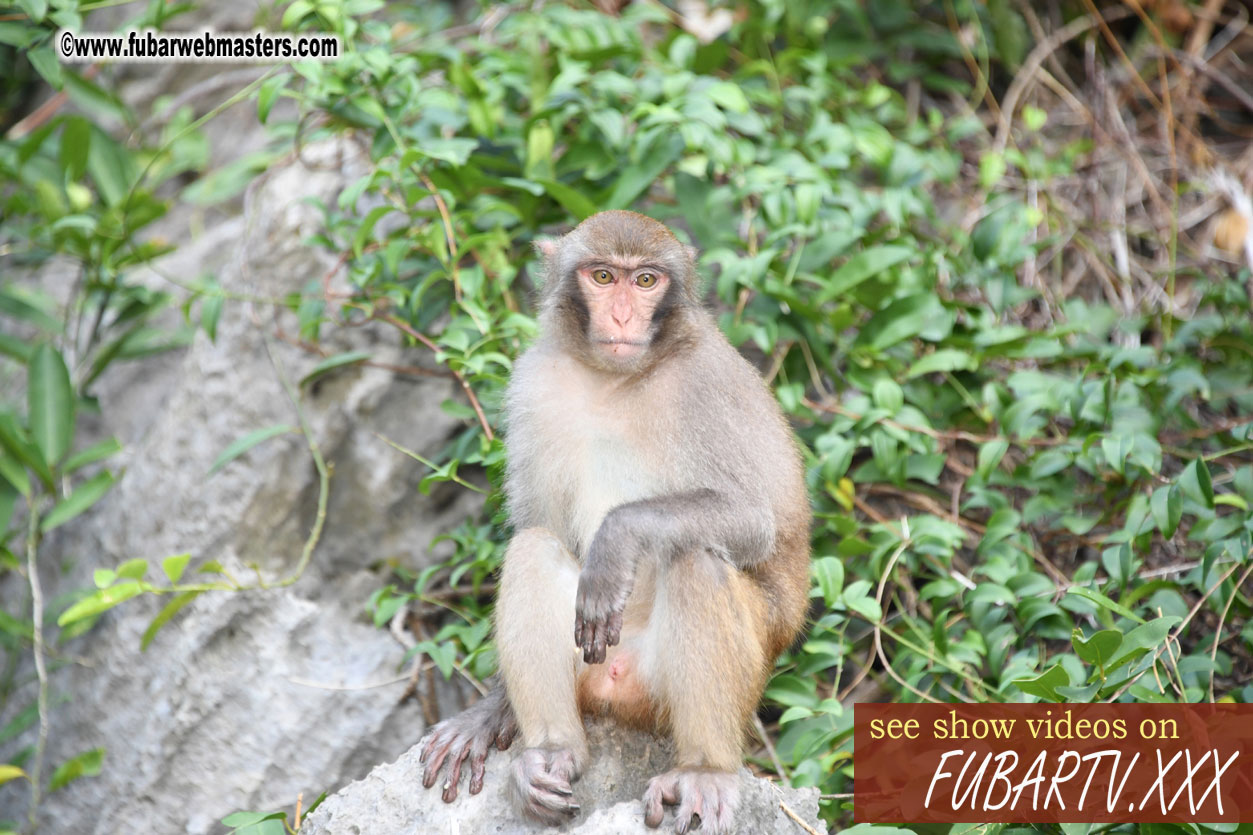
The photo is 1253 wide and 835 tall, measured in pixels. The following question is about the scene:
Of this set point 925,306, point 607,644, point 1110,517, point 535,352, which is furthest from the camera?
point 925,306

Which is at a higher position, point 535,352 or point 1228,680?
point 535,352

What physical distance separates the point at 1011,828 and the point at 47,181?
20.1 ft

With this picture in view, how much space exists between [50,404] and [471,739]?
10.4 feet

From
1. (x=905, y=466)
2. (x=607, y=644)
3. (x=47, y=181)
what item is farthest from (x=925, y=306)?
(x=47, y=181)

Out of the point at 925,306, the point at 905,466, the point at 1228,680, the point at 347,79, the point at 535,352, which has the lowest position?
the point at 1228,680

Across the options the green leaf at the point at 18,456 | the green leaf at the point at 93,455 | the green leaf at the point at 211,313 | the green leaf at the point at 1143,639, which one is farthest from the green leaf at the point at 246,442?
the green leaf at the point at 1143,639

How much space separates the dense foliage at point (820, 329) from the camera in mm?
4887

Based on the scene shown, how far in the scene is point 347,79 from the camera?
560cm

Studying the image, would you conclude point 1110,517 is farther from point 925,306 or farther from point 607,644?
point 607,644

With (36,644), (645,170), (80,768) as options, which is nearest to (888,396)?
(645,170)

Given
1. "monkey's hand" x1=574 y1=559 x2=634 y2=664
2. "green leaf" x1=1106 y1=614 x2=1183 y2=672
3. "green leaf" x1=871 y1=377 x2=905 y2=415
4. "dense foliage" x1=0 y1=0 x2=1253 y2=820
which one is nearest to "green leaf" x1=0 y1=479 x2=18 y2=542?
"dense foliage" x1=0 y1=0 x2=1253 y2=820

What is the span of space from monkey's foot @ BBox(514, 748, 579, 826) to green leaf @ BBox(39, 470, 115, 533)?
10.2 feet

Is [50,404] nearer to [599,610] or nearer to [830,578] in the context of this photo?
[599,610]

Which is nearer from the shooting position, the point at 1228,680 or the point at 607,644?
the point at 607,644
